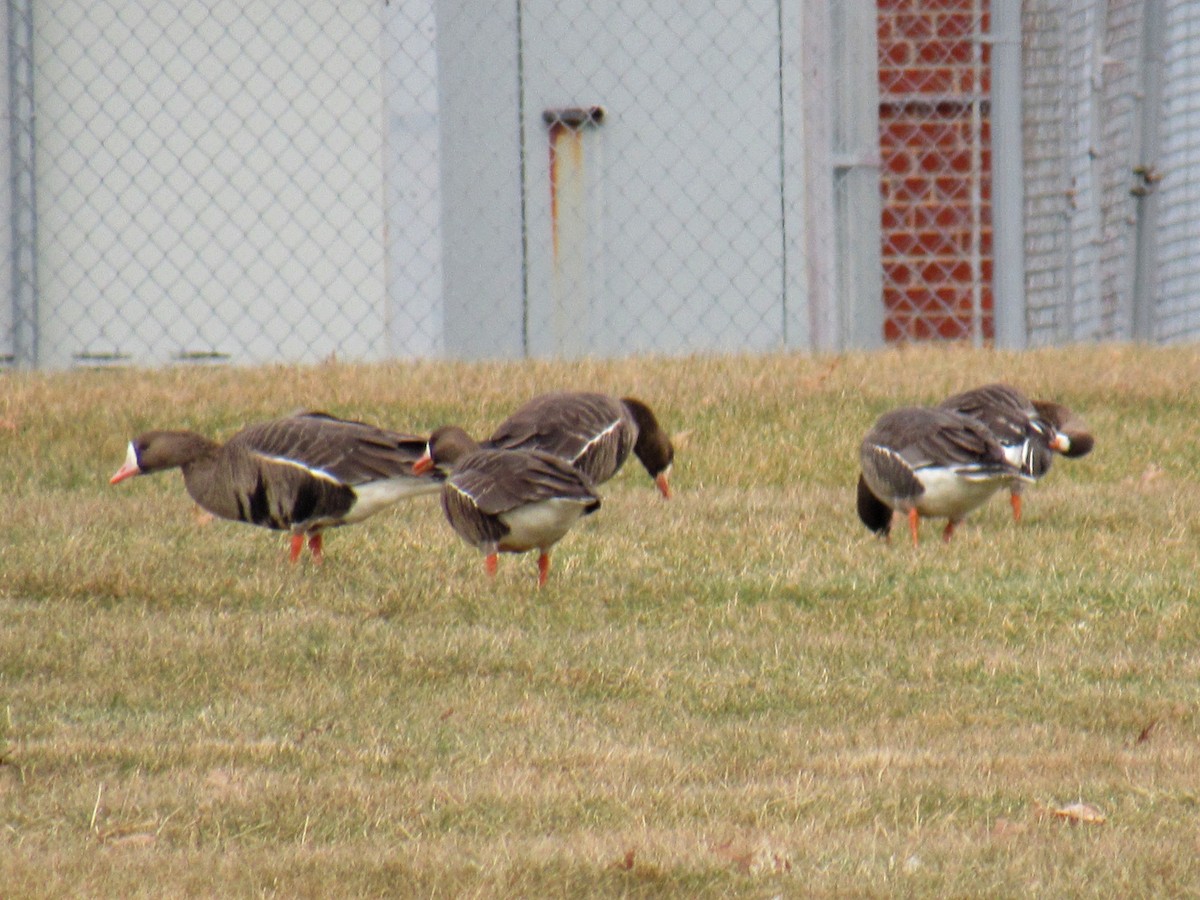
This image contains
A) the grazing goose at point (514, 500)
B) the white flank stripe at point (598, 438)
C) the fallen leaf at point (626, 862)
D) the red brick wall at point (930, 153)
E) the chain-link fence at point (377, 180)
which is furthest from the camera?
the red brick wall at point (930, 153)

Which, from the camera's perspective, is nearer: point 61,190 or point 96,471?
point 96,471

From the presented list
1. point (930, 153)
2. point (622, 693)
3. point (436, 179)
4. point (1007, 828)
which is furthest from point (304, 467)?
point (930, 153)

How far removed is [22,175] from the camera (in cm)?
1107

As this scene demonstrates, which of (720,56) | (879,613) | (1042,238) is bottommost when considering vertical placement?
(879,613)

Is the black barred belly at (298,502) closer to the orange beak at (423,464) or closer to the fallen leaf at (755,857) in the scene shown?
the orange beak at (423,464)

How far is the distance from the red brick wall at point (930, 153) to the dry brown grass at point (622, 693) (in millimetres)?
2826

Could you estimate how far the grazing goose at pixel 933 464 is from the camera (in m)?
7.16

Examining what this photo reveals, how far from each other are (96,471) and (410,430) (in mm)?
1550

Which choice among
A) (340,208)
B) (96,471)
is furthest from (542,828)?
(340,208)

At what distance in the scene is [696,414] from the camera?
9.78 metres

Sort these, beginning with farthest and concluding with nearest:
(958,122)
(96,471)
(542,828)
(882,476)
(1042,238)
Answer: (958,122) → (1042,238) → (96,471) → (882,476) → (542,828)

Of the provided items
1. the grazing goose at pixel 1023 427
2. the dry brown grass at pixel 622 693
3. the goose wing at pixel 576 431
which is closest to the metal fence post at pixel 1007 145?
the dry brown grass at pixel 622 693

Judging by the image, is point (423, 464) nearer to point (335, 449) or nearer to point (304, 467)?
point (335, 449)

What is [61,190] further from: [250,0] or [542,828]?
[542,828]
